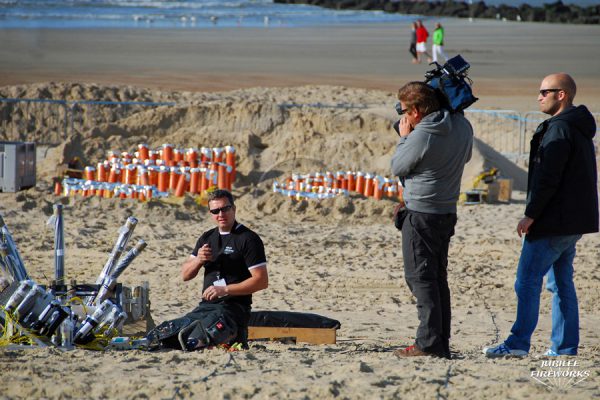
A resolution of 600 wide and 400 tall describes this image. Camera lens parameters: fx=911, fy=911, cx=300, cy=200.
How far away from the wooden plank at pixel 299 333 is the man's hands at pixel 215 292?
101 centimetres

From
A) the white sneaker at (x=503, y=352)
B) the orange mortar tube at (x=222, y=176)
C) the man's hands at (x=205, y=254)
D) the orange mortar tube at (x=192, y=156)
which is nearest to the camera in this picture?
the white sneaker at (x=503, y=352)

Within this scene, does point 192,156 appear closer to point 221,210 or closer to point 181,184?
point 181,184

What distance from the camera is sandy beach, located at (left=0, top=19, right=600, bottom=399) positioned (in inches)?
174

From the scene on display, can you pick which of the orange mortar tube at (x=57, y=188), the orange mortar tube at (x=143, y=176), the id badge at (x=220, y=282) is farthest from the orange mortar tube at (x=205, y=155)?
the id badge at (x=220, y=282)

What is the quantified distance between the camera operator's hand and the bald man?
2.60 ft

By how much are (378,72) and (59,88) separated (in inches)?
569

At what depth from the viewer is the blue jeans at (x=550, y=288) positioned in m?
5.35

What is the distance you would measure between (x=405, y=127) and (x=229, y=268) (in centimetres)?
144

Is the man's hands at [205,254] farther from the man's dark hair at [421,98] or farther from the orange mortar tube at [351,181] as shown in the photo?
the orange mortar tube at [351,181]

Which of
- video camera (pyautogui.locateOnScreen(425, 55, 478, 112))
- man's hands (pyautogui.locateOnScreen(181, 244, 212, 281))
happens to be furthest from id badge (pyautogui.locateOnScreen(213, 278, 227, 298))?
video camera (pyautogui.locateOnScreen(425, 55, 478, 112))

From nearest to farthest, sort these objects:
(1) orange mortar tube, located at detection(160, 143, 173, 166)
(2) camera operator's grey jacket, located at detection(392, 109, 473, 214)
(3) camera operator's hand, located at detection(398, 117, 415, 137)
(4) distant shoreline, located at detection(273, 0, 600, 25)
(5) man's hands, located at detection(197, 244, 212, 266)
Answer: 1. (2) camera operator's grey jacket, located at detection(392, 109, 473, 214)
2. (3) camera operator's hand, located at detection(398, 117, 415, 137)
3. (5) man's hands, located at detection(197, 244, 212, 266)
4. (1) orange mortar tube, located at detection(160, 143, 173, 166)
5. (4) distant shoreline, located at detection(273, 0, 600, 25)

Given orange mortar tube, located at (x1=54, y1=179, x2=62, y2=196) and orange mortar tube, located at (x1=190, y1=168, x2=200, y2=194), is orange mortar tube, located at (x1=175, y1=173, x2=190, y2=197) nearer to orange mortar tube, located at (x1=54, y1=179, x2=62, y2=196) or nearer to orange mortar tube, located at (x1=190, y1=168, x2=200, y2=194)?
orange mortar tube, located at (x1=190, y1=168, x2=200, y2=194)

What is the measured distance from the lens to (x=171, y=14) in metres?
55.6

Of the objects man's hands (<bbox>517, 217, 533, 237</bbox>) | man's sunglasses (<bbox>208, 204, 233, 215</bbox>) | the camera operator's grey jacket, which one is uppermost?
the camera operator's grey jacket
